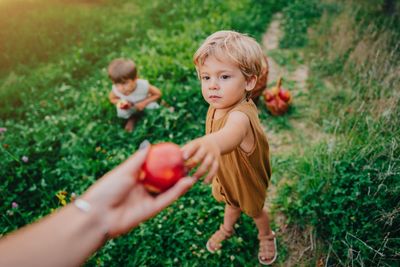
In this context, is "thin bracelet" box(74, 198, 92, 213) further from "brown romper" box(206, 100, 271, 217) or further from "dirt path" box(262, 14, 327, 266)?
"dirt path" box(262, 14, 327, 266)

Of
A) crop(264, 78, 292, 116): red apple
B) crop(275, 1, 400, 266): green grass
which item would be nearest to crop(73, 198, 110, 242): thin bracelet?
crop(275, 1, 400, 266): green grass

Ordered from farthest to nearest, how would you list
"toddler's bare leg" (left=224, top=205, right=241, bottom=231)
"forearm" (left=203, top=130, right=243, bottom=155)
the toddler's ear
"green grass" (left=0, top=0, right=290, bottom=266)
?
"green grass" (left=0, top=0, right=290, bottom=266) → "toddler's bare leg" (left=224, top=205, right=241, bottom=231) → the toddler's ear → "forearm" (left=203, top=130, right=243, bottom=155)

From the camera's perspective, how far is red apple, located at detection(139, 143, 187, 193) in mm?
1505

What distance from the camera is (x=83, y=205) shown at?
1.52 metres

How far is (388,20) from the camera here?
19.5ft

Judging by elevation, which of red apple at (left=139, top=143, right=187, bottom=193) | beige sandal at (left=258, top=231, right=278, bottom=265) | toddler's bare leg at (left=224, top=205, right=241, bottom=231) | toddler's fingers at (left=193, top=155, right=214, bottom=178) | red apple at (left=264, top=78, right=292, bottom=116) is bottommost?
beige sandal at (left=258, top=231, right=278, bottom=265)

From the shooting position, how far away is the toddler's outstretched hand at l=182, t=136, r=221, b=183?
136cm

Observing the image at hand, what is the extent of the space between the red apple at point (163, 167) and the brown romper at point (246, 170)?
1.93 ft

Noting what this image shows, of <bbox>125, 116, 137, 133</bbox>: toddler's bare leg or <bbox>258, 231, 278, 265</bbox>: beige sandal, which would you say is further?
<bbox>125, 116, 137, 133</bbox>: toddler's bare leg

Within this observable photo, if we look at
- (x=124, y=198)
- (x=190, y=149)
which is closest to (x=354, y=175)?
(x=190, y=149)

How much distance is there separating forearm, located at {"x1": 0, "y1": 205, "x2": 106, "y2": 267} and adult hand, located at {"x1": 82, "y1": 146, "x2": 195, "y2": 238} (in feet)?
0.20

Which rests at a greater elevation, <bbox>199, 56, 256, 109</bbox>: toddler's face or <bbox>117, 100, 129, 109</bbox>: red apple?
<bbox>199, 56, 256, 109</bbox>: toddler's face

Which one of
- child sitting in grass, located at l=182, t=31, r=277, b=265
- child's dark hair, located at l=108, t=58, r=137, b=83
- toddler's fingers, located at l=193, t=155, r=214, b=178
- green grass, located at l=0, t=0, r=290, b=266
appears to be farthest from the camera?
child's dark hair, located at l=108, t=58, r=137, b=83

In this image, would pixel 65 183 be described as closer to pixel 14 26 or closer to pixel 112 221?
pixel 112 221
